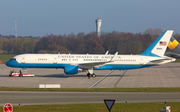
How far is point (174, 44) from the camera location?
6950 cm

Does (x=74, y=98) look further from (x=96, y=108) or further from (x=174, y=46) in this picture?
(x=174, y=46)

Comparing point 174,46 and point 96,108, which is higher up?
point 174,46

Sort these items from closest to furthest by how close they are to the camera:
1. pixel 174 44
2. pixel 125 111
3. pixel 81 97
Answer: pixel 125 111 → pixel 81 97 → pixel 174 44

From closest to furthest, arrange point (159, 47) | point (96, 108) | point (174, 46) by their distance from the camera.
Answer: point (96, 108), point (159, 47), point (174, 46)

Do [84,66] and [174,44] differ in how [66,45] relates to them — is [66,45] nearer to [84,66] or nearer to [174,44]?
[174,44]

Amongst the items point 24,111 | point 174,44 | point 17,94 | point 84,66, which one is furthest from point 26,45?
point 24,111

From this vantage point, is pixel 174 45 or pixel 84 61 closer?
pixel 84 61

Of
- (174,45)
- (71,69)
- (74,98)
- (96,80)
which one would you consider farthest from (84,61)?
(174,45)

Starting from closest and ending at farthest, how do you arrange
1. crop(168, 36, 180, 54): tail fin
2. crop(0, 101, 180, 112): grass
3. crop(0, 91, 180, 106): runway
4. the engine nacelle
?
1. crop(0, 101, 180, 112): grass
2. crop(0, 91, 180, 106): runway
3. the engine nacelle
4. crop(168, 36, 180, 54): tail fin

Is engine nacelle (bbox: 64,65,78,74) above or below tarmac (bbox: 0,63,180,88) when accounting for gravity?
above

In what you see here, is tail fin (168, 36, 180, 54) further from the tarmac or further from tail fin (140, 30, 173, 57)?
the tarmac

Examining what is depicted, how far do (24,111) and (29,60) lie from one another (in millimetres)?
27281

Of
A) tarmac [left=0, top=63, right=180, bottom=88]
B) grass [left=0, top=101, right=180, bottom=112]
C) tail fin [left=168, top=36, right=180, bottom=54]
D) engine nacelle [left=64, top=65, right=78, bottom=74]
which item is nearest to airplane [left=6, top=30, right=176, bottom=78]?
engine nacelle [left=64, top=65, right=78, bottom=74]

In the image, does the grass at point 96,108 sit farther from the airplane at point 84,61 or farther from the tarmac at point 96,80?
the airplane at point 84,61
